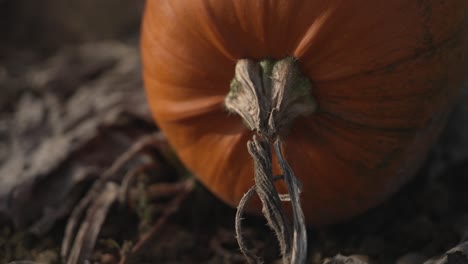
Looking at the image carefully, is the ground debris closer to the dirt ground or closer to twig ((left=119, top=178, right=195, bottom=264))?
the dirt ground

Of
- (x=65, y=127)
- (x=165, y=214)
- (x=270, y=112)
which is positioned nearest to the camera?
(x=270, y=112)

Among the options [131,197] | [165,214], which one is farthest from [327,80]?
[131,197]

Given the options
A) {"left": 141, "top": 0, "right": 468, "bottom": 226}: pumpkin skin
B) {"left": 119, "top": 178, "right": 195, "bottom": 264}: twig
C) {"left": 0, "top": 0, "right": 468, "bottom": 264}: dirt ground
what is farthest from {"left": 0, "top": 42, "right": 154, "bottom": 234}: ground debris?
{"left": 141, "top": 0, "right": 468, "bottom": 226}: pumpkin skin

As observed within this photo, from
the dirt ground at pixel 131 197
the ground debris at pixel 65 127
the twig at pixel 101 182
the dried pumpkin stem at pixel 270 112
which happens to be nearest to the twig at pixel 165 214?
the dirt ground at pixel 131 197

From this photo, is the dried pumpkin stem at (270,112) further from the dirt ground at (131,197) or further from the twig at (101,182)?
the twig at (101,182)

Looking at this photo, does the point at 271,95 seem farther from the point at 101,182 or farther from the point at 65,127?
the point at 65,127

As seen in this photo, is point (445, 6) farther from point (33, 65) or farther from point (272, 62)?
point (33, 65)
